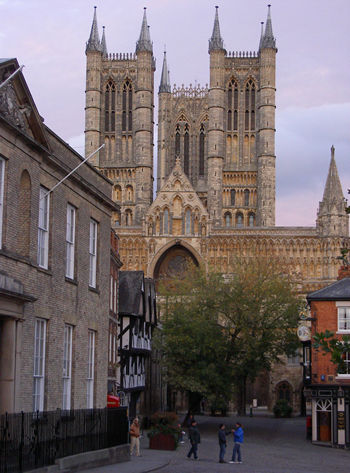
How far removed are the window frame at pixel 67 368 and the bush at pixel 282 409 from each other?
50713 millimetres

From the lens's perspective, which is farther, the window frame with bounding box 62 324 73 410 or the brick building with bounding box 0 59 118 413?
the window frame with bounding box 62 324 73 410

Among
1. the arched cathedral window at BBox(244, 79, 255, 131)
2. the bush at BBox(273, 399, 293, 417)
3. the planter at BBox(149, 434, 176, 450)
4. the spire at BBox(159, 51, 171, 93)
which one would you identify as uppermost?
the spire at BBox(159, 51, 171, 93)

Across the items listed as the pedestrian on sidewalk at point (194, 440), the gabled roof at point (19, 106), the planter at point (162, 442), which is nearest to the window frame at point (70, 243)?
the gabled roof at point (19, 106)

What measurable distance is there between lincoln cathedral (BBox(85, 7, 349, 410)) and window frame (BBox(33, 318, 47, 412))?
67705mm

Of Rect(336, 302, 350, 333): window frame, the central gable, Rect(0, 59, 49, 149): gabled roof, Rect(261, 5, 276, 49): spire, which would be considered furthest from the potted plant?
Rect(261, 5, 276, 49): spire

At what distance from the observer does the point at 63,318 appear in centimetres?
2247

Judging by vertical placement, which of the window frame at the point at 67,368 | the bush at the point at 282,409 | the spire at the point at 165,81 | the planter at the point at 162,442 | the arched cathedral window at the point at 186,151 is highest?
the spire at the point at 165,81

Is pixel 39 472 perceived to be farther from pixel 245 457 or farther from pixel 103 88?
pixel 103 88

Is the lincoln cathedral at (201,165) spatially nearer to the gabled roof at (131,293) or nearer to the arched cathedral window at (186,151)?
the arched cathedral window at (186,151)

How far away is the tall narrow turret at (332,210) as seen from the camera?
91.4 meters

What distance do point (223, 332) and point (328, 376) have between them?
11.1 meters

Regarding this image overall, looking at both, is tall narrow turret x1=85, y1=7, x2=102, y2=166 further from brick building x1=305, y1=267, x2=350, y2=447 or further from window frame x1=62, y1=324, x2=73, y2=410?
window frame x1=62, y1=324, x2=73, y2=410

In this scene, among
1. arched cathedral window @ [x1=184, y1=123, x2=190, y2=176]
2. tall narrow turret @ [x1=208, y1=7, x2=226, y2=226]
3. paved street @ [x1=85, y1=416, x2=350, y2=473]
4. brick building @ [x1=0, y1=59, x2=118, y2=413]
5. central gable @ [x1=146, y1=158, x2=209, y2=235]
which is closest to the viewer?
brick building @ [x1=0, y1=59, x2=118, y2=413]

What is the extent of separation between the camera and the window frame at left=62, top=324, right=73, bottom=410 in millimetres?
22812
